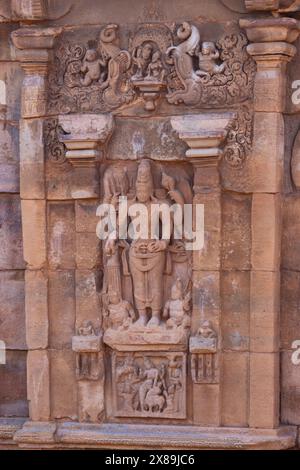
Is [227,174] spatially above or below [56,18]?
below

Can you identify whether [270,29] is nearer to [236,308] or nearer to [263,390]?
[236,308]

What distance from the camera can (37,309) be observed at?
1069 cm

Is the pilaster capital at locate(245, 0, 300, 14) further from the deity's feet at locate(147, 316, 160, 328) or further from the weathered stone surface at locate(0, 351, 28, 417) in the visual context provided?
the weathered stone surface at locate(0, 351, 28, 417)

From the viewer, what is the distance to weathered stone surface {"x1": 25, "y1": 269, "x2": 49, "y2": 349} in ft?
35.0

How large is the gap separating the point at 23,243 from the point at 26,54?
5.53ft

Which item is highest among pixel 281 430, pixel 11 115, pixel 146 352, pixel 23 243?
pixel 11 115

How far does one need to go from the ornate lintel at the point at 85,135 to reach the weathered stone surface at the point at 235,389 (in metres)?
2.12

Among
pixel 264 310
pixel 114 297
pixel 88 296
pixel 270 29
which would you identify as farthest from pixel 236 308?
pixel 270 29

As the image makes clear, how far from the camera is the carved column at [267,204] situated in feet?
32.7

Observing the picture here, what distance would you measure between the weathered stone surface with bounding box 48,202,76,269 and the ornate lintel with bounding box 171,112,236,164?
1.26m

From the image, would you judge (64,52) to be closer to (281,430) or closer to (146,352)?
(146,352)

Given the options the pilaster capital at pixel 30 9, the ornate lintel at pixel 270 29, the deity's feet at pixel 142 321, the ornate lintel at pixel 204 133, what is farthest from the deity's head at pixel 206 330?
the pilaster capital at pixel 30 9

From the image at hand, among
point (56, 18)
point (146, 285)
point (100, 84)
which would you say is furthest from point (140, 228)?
point (56, 18)

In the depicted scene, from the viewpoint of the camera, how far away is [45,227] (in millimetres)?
10641
